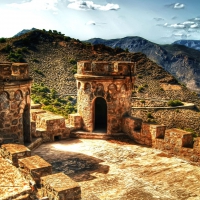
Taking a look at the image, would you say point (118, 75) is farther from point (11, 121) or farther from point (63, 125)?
point (11, 121)

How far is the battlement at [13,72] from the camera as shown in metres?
9.45

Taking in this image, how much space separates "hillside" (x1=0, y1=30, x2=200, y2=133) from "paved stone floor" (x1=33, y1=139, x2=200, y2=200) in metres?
34.6

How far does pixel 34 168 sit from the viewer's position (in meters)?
7.13

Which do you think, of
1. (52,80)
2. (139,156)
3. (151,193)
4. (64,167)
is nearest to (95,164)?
(64,167)

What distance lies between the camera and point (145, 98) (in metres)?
57.5

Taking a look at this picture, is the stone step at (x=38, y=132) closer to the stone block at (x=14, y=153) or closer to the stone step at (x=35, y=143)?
the stone step at (x=35, y=143)

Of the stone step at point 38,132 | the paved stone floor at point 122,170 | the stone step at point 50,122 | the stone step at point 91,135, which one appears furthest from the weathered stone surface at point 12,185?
the stone step at point 91,135

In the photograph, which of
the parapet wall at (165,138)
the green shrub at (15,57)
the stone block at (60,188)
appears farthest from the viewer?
the green shrub at (15,57)

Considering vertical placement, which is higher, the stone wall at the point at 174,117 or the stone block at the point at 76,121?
the stone block at the point at 76,121

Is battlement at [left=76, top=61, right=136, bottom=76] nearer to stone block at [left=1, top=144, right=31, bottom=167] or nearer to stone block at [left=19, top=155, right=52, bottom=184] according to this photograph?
stone block at [left=1, top=144, right=31, bottom=167]

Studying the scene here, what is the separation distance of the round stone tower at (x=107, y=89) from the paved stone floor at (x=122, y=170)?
38.5 inches

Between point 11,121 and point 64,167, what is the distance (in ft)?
7.37

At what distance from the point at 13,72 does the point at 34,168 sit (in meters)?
3.76

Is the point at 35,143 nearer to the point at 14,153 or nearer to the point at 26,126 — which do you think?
the point at 26,126
